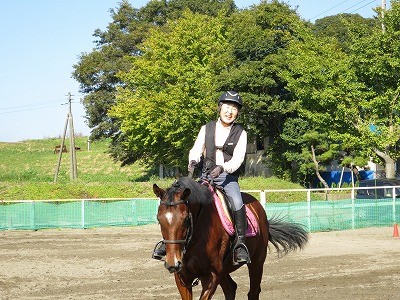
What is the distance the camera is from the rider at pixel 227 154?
789 cm

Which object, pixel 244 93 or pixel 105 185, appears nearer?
pixel 105 185

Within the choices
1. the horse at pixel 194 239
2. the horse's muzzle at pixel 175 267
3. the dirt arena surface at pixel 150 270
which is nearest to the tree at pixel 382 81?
the dirt arena surface at pixel 150 270

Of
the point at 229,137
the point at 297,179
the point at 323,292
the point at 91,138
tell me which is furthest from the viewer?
the point at 91,138

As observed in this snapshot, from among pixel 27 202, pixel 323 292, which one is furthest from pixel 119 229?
pixel 323 292

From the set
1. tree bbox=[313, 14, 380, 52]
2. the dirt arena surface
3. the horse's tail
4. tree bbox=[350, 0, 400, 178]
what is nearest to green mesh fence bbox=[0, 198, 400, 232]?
the dirt arena surface

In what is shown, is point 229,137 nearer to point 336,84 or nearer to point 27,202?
point 27,202

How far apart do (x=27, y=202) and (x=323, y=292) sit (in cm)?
1912

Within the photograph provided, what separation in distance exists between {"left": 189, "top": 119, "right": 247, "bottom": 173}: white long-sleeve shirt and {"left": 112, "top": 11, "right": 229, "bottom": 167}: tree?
39.7 m

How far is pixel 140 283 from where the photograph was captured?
1360 centimetres

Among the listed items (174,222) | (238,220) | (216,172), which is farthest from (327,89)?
(174,222)

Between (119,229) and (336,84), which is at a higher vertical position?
(336,84)

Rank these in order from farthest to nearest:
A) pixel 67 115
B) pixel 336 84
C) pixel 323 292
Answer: pixel 67 115, pixel 336 84, pixel 323 292

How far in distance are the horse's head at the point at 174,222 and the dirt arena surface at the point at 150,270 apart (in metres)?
5.04

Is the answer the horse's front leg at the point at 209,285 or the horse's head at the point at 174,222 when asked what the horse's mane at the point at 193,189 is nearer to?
the horse's head at the point at 174,222
